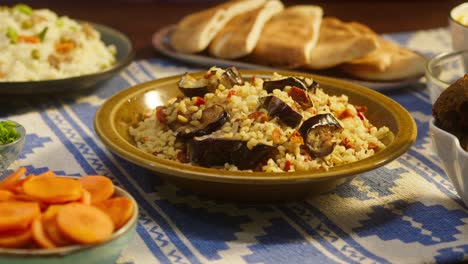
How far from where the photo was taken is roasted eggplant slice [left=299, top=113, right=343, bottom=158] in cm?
269

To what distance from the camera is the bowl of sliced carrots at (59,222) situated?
2072 millimetres

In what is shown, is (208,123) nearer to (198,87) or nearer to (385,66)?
(198,87)

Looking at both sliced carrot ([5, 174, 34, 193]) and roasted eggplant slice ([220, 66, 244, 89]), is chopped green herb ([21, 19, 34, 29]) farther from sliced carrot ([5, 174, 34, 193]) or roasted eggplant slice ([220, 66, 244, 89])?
sliced carrot ([5, 174, 34, 193])

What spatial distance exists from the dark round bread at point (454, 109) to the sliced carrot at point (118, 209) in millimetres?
1134

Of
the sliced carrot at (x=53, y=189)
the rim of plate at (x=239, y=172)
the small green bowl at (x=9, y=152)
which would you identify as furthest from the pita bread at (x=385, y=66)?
the sliced carrot at (x=53, y=189)

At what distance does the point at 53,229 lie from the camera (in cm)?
210

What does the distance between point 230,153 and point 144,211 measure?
0.38 m

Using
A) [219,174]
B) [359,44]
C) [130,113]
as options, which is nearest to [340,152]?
[219,174]

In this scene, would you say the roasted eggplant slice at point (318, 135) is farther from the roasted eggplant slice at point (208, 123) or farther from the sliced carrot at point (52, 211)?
the sliced carrot at point (52, 211)

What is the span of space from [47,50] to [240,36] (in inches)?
42.1

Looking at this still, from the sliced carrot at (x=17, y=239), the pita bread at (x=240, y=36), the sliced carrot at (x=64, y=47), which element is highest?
the sliced carrot at (x=17, y=239)

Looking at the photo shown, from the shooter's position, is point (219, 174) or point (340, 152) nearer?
point (219, 174)

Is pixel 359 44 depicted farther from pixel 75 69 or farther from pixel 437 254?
pixel 437 254

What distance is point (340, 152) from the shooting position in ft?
9.07
